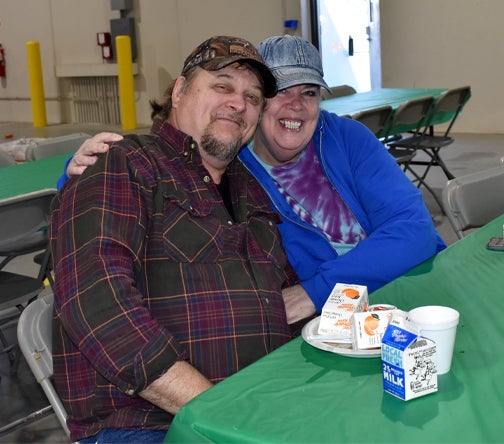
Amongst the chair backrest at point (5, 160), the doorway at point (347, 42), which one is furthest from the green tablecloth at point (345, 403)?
the doorway at point (347, 42)

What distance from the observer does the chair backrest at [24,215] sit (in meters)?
3.30

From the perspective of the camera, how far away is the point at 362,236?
7.68 feet

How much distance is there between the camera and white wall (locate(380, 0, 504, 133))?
948cm

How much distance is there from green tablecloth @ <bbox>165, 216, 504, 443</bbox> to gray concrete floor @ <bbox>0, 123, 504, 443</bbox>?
5.95 feet

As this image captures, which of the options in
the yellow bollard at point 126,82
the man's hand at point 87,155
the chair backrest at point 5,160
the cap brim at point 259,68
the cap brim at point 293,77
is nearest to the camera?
the man's hand at point 87,155

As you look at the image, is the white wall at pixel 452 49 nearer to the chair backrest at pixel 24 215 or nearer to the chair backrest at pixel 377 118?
the chair backrest at pixel 377 118

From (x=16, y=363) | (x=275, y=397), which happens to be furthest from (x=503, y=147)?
(x=275, y=397)

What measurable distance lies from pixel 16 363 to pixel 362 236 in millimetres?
2076

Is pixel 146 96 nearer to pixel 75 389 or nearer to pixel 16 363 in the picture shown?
pixel 16 363

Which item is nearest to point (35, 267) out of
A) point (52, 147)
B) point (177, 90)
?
point (52, 147)

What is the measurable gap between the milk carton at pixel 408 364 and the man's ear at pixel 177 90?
1.09 meters

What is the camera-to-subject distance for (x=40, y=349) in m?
1.83

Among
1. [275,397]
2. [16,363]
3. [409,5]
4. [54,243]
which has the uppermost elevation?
[409,5]

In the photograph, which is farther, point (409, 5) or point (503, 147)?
point (409, 5)
